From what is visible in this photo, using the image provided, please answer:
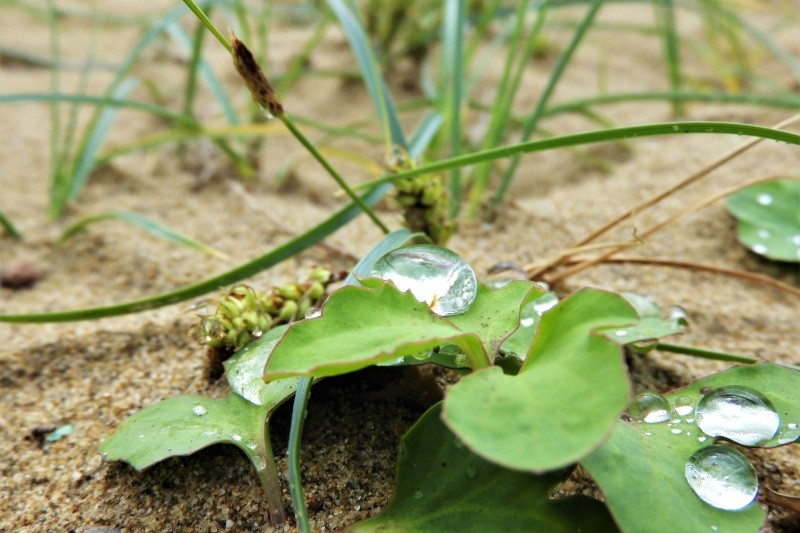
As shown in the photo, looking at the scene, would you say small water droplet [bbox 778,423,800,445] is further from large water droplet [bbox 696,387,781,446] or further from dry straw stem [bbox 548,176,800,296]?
dry straw stem [bbox 548,176,800,296]

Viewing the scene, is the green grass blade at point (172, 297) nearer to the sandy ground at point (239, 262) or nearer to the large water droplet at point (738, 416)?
the sandy ground at point (239, 262)

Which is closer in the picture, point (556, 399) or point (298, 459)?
point (556, 399)

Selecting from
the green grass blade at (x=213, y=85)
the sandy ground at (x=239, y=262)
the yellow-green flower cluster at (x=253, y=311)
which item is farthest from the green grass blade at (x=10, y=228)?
the yellow-green flower cluster at (x=253, y=311)

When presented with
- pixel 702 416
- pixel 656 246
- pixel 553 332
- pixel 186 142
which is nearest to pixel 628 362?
pixel 702 416

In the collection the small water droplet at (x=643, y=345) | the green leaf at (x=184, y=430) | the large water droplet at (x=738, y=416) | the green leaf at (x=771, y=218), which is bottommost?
the green leaf at (x=771, y=218)

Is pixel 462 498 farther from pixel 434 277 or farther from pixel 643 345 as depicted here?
pixel 643 345

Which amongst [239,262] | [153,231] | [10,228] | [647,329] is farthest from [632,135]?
[10,228]
